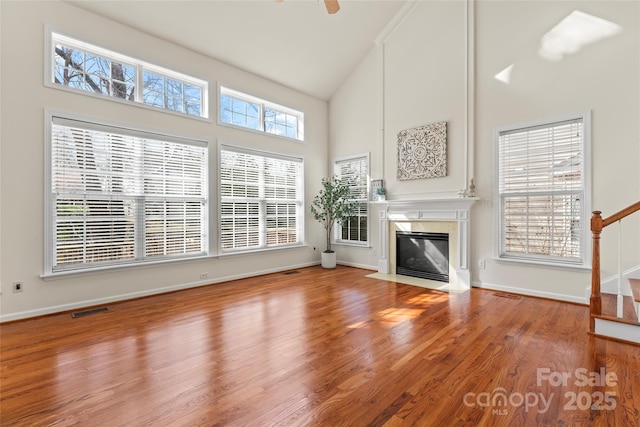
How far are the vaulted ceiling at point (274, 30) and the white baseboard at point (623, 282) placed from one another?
5.23 metres

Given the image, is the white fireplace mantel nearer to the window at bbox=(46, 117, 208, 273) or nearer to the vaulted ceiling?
the vaulted ceiling

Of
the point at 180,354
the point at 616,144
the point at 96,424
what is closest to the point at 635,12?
the point at 616,144

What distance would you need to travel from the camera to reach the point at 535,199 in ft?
13.6

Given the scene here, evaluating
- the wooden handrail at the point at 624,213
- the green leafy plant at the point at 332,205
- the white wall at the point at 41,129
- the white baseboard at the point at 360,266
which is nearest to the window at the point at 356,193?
the green leafy plant at the point at 332,205

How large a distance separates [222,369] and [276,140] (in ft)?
14.7

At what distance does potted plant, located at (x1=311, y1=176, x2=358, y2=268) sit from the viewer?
6223 mm

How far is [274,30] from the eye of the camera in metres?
4.84

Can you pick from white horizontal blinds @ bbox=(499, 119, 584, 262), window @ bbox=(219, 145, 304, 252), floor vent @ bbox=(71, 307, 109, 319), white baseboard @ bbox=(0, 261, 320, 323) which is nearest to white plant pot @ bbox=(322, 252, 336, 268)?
window @ bbox=(219, 145, 304, 252)

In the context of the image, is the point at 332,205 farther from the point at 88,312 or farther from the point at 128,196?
Result: the point at 88,312

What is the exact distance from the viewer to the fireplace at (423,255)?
5.00 meters

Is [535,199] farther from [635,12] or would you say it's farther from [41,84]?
[41,84]

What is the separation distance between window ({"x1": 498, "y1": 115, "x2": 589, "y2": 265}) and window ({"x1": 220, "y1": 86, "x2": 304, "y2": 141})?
3.82 m

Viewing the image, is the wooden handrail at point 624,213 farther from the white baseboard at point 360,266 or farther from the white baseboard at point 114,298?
the white baseboard at point 114,298

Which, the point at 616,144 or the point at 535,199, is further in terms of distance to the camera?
the point at 535,199
